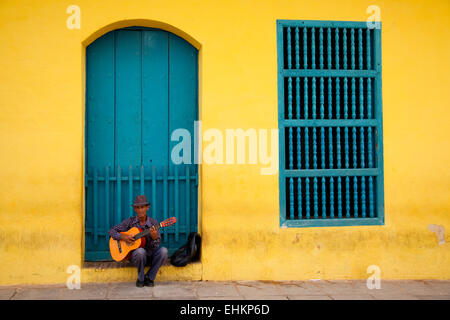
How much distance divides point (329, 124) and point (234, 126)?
46.2 inches

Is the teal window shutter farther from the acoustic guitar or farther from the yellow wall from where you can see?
the acoustic guitar

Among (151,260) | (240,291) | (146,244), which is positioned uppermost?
(146,244)

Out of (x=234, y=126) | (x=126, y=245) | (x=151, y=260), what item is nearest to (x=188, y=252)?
(x=151, y=260)

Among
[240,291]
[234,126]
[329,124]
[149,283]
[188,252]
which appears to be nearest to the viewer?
[240,291]

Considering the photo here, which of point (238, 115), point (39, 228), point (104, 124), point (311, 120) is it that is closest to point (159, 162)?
point (104, 124)

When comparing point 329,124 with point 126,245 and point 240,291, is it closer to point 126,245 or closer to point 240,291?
point 240,291

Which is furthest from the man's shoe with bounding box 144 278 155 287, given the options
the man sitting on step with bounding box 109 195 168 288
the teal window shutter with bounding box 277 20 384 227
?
the teal window shutter with bounding box 277 20 384 227

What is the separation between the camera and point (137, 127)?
5.42 meters

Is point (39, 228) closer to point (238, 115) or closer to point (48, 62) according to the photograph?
point (48, 62)

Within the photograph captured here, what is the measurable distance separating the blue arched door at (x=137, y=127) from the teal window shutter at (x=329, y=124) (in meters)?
1.18

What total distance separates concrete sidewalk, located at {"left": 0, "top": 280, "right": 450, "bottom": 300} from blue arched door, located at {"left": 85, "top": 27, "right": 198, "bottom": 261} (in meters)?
0.65

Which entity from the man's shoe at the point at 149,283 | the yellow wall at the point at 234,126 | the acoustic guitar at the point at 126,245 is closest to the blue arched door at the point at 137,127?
the yellow wall at the point at 234,126

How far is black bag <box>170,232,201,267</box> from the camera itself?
199 inches

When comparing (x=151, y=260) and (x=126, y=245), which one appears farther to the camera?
(x=151, y=260)
